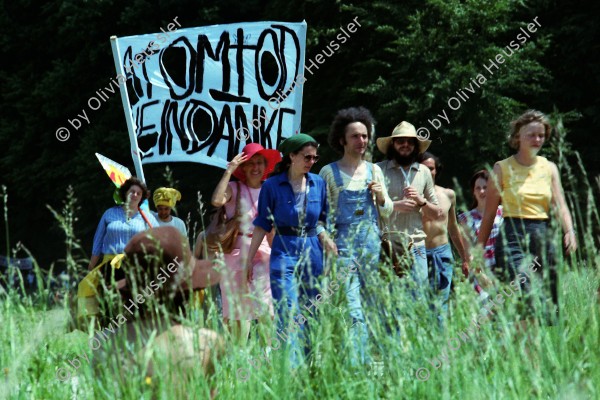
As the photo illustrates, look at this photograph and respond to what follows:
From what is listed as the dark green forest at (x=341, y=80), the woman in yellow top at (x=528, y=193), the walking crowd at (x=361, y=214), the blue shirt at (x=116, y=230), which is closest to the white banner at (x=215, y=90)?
the blue shirt at (x=116, y=230)

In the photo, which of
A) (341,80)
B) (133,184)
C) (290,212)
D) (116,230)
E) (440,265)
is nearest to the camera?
(290,212)

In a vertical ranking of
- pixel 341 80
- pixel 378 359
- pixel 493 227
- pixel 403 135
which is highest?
pixel 341 80

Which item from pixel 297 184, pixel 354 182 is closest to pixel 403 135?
pixel 354 182

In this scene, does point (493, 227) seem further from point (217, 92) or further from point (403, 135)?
point (217, 92)

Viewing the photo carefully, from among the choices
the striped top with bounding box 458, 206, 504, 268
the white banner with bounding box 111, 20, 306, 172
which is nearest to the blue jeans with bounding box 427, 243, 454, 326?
the striped top with bounding box 458, 206, 504, 268

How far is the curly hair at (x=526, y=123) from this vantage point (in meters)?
5.32

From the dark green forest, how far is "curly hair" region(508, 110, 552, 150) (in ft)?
19.6

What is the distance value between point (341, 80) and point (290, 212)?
11.1 metres

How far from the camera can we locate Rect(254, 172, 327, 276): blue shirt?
5.52 meters

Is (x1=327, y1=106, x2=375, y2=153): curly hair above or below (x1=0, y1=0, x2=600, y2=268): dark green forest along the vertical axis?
below

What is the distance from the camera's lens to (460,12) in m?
14.0

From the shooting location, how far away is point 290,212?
5.55 metres

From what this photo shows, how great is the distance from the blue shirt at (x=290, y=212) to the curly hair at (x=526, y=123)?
42.5 inches

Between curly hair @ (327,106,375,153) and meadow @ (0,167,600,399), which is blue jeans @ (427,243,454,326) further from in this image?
meadow @ (0,167,600,399)
